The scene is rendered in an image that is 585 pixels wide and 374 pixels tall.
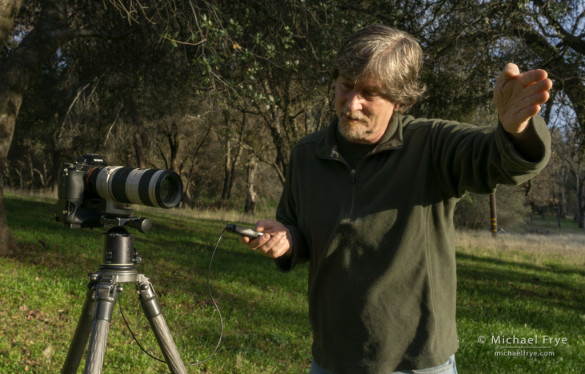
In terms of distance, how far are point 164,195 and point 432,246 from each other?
118 centimetres

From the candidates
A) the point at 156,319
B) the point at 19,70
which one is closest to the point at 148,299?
the point at 156,319

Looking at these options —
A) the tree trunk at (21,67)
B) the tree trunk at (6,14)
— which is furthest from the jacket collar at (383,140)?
the tree trunk at (21,67)

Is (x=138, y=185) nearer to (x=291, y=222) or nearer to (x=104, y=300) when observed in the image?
(x=104, y=300)

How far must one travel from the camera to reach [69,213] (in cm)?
238

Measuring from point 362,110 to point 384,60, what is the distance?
0.19 meters

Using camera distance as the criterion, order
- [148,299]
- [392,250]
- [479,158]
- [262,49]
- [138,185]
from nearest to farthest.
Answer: [479,158] → [392,250] → [138,185] → [148,299] → [262,49]

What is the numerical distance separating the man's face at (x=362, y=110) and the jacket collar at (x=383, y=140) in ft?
0.13

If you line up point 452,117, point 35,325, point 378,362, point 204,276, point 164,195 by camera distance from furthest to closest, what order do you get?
point 452,117, point 204,276, point 35,325, point 164,195, point 378,362

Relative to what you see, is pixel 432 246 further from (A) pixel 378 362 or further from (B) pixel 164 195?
(B) pixel 164 195

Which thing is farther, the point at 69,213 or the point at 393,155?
the point at 69,213

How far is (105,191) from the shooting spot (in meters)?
2.37

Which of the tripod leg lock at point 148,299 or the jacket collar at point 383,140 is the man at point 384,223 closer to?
the jacket collar at point 383,140

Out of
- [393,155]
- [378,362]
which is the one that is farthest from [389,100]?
[378,362]

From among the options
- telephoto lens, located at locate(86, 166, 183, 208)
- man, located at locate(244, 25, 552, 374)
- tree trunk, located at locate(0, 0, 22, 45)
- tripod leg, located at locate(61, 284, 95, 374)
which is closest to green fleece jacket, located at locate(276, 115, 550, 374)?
man, located at locate(244, 25, 552, 374)
